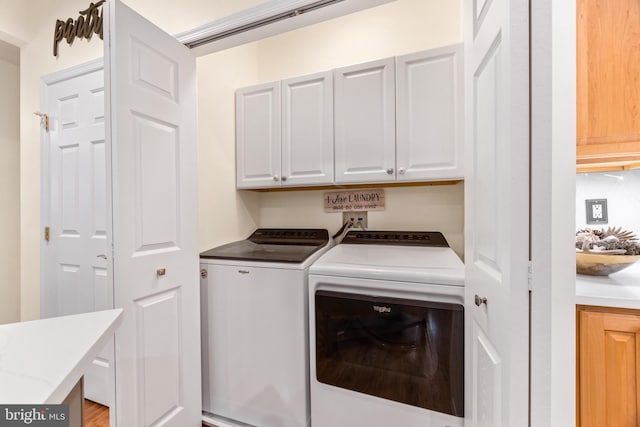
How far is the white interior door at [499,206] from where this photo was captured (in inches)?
23.9

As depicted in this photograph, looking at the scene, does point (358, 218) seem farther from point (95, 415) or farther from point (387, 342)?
point (95, 415)

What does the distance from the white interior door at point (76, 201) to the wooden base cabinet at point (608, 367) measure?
8.08ft

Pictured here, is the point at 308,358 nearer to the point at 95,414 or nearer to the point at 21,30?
the point at 95,414

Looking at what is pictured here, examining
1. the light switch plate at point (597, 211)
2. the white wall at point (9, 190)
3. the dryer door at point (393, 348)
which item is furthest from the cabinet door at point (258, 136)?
the white wall at point (9, 190)

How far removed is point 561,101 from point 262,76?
219 cm

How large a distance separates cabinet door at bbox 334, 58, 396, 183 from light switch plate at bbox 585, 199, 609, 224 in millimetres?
989

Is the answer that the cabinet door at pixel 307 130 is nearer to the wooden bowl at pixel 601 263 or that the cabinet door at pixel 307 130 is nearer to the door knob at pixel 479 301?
the door knob at pixel 479 301

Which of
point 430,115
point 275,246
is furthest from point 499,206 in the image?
point 275,246

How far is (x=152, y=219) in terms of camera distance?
1.25 metres

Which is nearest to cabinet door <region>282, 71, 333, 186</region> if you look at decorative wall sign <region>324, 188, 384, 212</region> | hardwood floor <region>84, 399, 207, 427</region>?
decorative wall sign <region>324, 188, 384, 212</region>

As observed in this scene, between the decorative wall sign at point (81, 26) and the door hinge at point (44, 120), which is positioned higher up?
the decorative wall sign at point (81, 26)

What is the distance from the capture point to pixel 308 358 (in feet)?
4.59

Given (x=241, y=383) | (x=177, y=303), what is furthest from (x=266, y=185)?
(x=241, y=383)

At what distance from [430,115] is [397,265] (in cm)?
89
